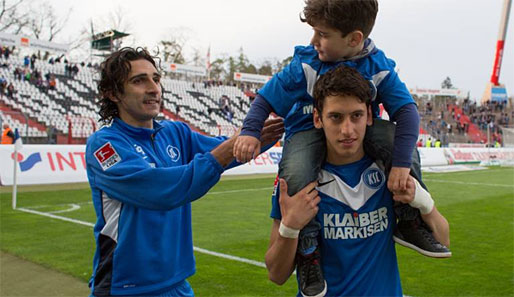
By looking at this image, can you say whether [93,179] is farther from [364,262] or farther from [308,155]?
[364,262]

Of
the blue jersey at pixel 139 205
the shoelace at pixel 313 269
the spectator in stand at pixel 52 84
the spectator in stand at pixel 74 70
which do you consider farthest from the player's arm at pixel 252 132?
the spectator in stand at pixel 74 70

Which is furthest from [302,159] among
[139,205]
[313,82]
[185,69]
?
[185,69]

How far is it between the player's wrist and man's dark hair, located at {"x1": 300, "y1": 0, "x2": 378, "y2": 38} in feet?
3.34

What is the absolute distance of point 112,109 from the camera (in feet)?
9.96

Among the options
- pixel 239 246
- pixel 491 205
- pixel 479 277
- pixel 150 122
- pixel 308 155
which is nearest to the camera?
pixel 308 155

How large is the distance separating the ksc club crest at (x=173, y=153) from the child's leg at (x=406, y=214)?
1.22 metres

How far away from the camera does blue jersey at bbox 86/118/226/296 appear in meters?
2.48

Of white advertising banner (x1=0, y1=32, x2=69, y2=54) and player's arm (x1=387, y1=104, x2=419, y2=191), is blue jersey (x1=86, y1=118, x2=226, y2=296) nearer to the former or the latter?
player's arm (x1=387, y1=104, x2=419, y2=191)

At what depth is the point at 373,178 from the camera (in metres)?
2.38

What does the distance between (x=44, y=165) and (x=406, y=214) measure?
12.6m

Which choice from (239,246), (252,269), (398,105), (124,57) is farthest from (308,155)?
(239,246)

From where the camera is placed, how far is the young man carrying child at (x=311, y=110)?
2287mm

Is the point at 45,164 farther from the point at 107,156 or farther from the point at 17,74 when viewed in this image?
the point at 17,74

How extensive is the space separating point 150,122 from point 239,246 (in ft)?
14.9
